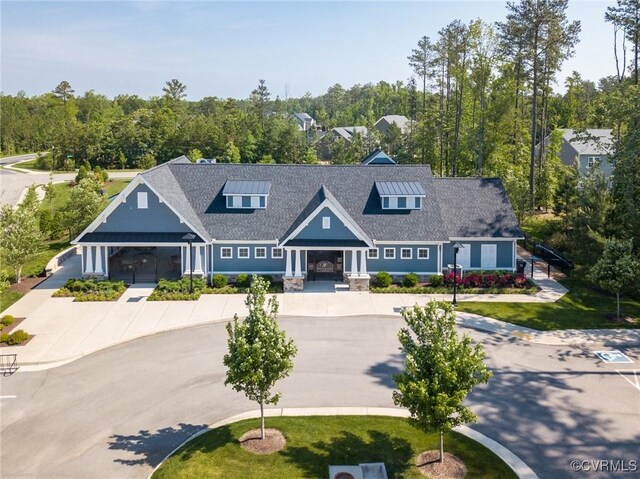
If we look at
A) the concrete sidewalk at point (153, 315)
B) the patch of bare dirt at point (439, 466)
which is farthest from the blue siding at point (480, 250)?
the patch of bare dirt at point (439, 466)

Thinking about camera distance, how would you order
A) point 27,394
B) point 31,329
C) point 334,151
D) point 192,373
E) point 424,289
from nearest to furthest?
point 27,394 < point 192,373 < point 31,329 < point 424,289 < point 334,151

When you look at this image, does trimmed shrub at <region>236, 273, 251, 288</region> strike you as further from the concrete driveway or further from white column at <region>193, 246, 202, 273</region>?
the concrete driveway

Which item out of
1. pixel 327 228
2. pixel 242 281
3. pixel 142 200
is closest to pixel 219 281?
pixel 242 281

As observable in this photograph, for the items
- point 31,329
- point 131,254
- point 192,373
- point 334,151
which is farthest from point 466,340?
point 334,151

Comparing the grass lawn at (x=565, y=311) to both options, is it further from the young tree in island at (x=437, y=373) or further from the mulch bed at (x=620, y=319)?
the young tree in island at (x=437, y=373)

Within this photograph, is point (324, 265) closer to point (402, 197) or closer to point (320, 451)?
point (402, 197)

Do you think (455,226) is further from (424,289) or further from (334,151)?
(334,151)

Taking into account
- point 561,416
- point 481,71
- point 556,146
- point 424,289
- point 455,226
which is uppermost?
point 481,71

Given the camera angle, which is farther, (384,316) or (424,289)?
(424,289)
